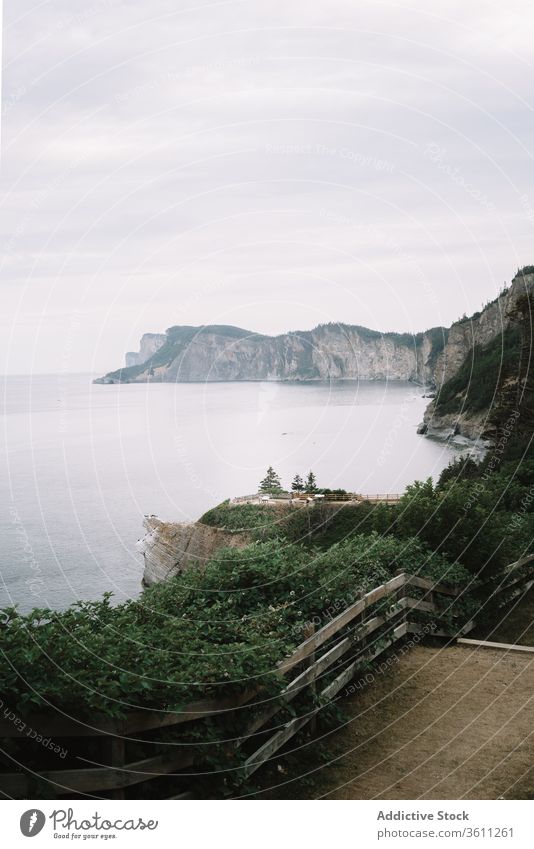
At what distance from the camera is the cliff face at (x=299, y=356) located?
522 feet

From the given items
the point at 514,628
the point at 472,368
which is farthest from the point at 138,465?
the point at 514,628

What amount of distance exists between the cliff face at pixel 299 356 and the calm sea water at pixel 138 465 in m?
10.2

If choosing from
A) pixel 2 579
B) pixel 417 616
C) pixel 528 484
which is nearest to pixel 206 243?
pixel 528 484

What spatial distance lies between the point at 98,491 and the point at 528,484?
68.3m

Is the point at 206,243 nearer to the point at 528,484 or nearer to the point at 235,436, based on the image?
the point at 528,484

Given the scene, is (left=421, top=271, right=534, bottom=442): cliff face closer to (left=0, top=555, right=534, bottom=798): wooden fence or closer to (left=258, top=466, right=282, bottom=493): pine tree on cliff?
(left=258, top=466, right=282, bottom=493): pine tree on cliff

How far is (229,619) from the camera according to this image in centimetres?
732

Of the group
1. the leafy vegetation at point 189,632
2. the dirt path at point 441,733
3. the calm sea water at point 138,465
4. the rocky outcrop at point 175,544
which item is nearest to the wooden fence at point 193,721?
the leafy vegetation at point 189,632

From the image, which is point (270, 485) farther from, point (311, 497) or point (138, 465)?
point (138, 465)

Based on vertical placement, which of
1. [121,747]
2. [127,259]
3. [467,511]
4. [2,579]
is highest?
[127,259]

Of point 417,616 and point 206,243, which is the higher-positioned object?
point 206,243

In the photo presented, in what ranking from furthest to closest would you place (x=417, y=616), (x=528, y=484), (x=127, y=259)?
(x=127, y=259), (x=528, y=484), (x=417, y=616)
